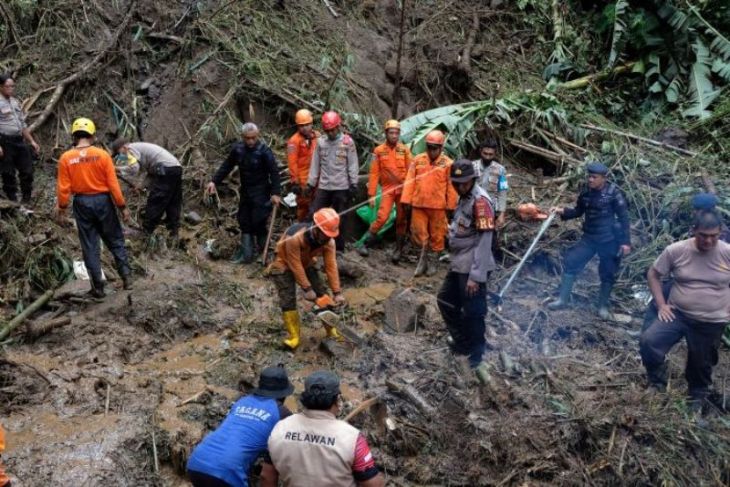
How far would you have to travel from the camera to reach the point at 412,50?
11.5 meters

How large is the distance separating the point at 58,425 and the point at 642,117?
31.2 feet

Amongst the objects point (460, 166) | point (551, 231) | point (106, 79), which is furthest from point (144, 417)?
point (106, 79)

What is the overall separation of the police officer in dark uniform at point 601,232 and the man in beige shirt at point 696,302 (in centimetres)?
138

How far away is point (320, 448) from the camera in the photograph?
326cm

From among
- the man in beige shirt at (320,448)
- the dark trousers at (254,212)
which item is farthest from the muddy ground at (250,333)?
the man in beige shirt at (320,448)

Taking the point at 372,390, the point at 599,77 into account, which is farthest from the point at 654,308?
the point at 599,77

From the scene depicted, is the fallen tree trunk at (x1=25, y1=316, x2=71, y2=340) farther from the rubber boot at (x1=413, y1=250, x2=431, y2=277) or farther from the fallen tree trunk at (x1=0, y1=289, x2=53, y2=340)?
the rubber boot at (x1=413, y1=250, x2=431, y2=277)

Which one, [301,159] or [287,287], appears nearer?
[287,287]

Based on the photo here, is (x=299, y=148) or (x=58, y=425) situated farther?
(x=299, y=148)

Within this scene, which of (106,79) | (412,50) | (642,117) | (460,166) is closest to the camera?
(460,166)

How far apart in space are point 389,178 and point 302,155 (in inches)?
43.2

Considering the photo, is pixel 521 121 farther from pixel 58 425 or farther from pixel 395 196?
pixel 58 425

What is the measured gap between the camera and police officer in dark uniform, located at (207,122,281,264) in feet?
25.0

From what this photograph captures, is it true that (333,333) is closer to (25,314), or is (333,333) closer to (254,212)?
(254,212)
